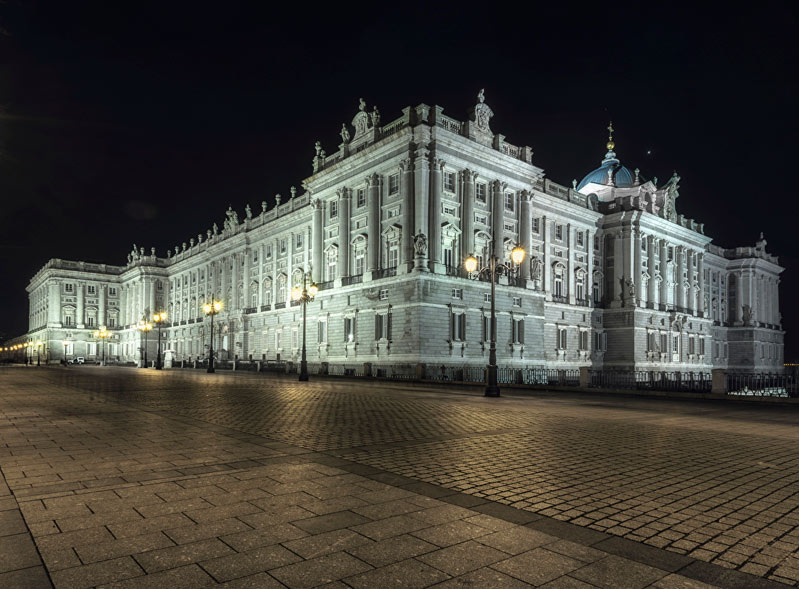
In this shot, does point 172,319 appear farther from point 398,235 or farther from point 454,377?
point 454,377

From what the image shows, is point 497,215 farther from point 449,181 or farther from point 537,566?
point 537,566

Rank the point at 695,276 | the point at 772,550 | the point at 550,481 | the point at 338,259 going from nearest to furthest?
the point at 772,550 → the point at 550,481 → the point at 338,259 → the point at 695,276

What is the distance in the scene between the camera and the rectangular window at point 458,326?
43.5 metres

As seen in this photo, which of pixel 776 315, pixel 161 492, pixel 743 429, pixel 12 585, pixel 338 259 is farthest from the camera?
pixel 776 315

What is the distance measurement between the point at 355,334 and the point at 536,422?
33632 mm

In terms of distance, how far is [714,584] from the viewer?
13.9 feet

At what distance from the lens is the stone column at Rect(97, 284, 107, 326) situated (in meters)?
116

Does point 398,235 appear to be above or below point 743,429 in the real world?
above

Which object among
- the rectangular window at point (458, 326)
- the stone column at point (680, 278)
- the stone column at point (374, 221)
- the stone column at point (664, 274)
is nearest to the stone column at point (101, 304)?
the stone column at point (374, 221)

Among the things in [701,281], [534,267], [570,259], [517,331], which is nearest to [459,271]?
[517,331]

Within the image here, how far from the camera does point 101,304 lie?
382 ft

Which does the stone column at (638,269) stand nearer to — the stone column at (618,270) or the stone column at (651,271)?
the stone column at (618,270)

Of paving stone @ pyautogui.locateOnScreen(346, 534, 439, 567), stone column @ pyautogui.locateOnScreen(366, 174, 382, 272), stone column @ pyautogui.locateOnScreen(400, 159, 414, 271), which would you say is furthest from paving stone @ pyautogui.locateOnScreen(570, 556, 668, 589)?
stone column @ pyautogui.locateOnScreen(366, 174, 382, 272)

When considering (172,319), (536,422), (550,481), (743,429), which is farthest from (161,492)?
(172,319)
